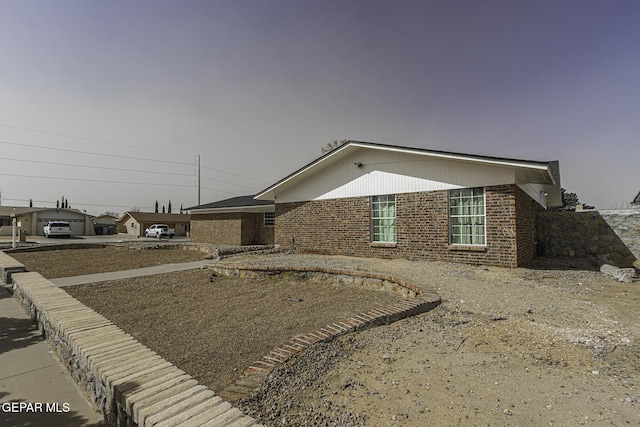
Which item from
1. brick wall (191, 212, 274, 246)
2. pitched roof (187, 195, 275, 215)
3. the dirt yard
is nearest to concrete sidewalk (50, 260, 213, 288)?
the dirt yard

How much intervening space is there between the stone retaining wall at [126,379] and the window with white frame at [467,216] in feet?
29.6

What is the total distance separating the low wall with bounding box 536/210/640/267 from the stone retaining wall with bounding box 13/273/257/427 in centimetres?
1508

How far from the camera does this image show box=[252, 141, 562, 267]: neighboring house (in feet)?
29.5

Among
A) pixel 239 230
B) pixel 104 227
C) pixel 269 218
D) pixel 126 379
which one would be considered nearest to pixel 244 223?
pixel 239 230

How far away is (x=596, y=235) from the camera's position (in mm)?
12391

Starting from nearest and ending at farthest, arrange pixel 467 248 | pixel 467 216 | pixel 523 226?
1. pixel 467 248
2. pixel 467 216
3. pixel 523 226

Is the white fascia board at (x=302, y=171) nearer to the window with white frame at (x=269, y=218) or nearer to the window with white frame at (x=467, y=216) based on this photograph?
the window with white frame at (x=467, y=216)

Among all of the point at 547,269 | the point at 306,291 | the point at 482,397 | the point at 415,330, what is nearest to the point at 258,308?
the point at 306,291

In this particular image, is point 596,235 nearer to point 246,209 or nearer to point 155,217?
point 246,209

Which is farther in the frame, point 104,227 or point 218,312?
point 104,227

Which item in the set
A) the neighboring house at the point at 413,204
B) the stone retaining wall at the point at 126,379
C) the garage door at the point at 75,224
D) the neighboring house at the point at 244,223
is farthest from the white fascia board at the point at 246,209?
the garage door at the point at 75,224

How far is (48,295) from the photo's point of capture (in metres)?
5.21

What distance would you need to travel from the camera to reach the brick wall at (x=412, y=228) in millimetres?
8898

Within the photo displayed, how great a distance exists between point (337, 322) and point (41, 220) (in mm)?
52828
